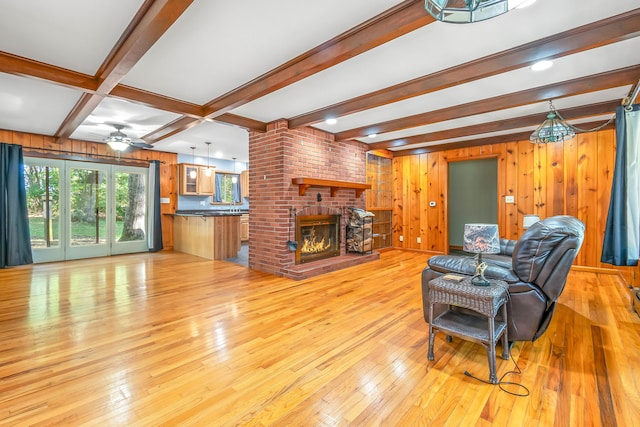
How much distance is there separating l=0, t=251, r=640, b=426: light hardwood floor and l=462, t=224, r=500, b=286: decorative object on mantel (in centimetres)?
61

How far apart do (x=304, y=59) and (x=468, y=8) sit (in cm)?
156

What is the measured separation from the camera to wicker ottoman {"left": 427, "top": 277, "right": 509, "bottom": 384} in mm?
1842

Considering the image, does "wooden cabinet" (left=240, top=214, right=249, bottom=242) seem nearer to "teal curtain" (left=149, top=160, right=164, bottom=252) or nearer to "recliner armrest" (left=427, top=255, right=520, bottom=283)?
"teal curtain" (left=149, top=160, right=164, bottom=252)

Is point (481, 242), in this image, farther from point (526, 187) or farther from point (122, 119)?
point (122, 119)

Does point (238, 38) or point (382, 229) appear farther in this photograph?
point (382, 229)

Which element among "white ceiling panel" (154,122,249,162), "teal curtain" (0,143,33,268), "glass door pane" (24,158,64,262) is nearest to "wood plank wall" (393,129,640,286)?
"white ceiling panel" (154,122,249,162)

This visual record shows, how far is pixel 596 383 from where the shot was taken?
1818 mm

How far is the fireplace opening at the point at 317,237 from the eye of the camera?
4.75m

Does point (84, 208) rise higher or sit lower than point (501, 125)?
lower

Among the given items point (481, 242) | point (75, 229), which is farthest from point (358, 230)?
point (75, 229)

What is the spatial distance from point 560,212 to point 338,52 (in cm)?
499

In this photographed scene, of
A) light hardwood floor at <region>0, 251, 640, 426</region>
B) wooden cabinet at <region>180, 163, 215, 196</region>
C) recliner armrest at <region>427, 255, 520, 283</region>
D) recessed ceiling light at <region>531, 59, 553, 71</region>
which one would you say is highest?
recessed ceiling light at <region>531, 59, 553, 71</region>

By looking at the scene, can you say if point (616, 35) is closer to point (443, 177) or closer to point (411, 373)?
point (411, 373)

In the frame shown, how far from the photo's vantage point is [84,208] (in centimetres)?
594
